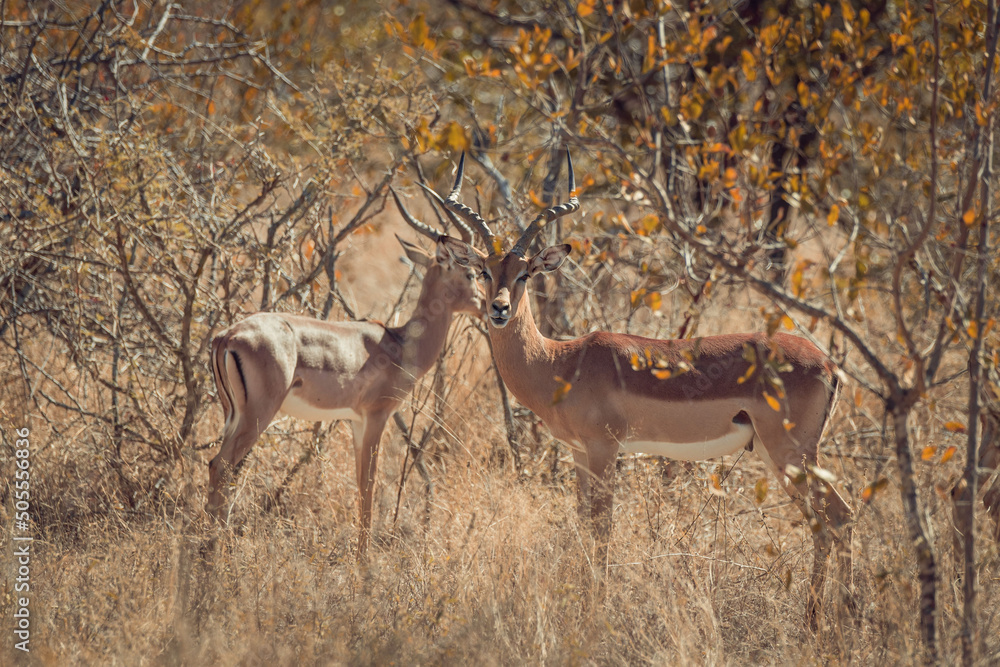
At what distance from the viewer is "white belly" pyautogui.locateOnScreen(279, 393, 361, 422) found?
4938 mm

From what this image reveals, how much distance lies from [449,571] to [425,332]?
177 cm

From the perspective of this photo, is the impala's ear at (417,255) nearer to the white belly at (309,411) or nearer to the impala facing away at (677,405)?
the impala facing away at (677,405)

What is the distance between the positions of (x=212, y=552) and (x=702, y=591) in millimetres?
2386

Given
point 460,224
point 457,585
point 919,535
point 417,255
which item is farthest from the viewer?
point 417,255

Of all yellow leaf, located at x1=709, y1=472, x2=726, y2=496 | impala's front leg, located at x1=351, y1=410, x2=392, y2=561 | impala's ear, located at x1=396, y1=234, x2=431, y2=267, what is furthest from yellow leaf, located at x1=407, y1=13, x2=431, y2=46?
impala's ear, located at x1=396, y1=234, x2=431, y2=267

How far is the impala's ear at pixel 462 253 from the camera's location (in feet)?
16.5

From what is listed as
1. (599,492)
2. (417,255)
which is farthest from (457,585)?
(417,255)

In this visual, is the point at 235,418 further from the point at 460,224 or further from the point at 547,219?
the point at 547,219

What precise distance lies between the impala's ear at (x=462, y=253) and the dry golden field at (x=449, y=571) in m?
1.26

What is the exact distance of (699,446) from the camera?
15.1 feet

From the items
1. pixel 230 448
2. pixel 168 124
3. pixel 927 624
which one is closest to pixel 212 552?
pixel 230 448

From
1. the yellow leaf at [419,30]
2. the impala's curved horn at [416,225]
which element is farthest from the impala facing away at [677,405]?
the yellow leaf at [419,30]

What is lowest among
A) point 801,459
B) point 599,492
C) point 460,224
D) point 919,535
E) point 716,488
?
point 919,535

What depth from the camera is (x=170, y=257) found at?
5340mm
